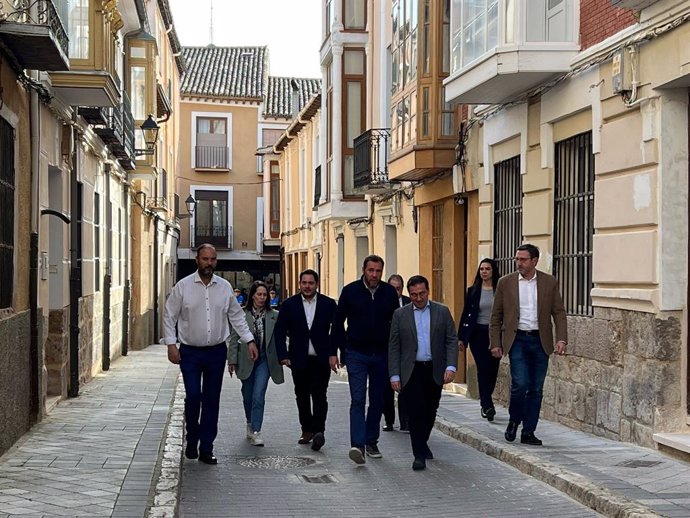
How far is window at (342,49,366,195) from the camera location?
25594mm

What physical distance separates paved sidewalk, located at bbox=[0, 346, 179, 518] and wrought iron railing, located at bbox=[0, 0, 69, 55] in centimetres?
355

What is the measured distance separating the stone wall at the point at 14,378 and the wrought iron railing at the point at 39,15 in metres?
2.52

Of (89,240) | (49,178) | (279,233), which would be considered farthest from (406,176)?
(279,233)

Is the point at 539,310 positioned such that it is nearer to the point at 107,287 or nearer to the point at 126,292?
the point at 107,287

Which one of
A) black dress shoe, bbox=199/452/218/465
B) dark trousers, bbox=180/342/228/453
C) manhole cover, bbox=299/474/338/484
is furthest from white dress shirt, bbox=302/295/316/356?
manhole cover, bbox=299/474/338/484

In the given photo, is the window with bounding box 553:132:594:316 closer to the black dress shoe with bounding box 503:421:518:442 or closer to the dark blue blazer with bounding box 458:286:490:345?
the dark blue blazer with bounding box 458:286:490:345

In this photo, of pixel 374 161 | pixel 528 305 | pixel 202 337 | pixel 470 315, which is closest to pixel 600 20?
pixel 528 305

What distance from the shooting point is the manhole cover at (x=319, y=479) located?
8.98m

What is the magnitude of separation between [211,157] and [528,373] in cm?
4265

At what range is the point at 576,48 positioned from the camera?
1164cm

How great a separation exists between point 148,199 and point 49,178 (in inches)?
600

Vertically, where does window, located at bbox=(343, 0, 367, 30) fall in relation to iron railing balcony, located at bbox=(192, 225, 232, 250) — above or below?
above

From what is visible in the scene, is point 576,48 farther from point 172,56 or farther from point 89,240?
point 172,56

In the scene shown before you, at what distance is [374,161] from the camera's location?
22.1 m
